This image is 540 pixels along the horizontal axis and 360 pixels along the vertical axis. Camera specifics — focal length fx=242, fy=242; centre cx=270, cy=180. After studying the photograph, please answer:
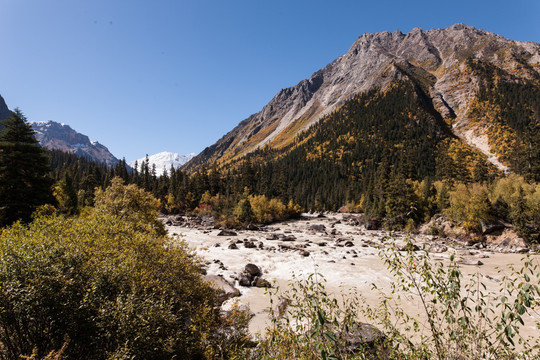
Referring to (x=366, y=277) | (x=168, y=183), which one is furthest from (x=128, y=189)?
(x=168, y=183)

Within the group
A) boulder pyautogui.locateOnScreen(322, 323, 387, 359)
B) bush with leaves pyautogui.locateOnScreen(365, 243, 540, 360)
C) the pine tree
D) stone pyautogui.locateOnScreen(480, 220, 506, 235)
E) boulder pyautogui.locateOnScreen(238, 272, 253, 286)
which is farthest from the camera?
stone pyautogui.locateOnScreen(480, 220, 506, 235)

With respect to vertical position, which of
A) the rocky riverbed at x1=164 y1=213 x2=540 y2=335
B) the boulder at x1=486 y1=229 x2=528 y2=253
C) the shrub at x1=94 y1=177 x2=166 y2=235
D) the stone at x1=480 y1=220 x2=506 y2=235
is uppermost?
the shrub at x1=94 y1=177 x2=166 y2=235

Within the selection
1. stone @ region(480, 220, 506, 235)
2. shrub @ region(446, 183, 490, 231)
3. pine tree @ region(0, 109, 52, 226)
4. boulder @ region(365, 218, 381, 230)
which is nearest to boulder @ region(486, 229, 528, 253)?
stone @ region(480, 220, 506, 235)

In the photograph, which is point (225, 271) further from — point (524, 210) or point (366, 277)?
point (524, 210)

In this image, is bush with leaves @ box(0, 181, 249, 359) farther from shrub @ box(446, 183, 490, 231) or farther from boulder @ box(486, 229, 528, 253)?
shrub @ box(446, 183, 490, 231)

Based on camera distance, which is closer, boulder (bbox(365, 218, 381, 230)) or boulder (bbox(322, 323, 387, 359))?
boulder (bbox(322, 323, 387, 359))

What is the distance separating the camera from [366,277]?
84.8 ft

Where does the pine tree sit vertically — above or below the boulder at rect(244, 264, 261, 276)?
above

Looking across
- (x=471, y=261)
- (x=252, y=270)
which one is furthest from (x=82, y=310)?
(x=471, y=261)

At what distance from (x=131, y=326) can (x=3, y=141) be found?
3169 cm

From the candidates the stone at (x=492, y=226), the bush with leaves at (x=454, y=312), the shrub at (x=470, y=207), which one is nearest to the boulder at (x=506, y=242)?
the stone at (x=492, y=226)

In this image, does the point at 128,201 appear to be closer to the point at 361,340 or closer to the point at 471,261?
the point at 361,340

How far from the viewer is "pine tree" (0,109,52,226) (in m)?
24.3

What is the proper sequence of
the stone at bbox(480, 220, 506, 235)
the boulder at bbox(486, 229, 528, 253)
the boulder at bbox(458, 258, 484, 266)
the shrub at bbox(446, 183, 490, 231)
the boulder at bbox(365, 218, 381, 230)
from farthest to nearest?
the boulder at bbox(365, 218, 381, 230) → the shrub at bbox(446, 183, 490, 231) → the stone at bbox(480, 220, 506, 235) → the boulder at bbox(486, 229, 528, 253) → the boulder at bbox(458, 258, 484, 266)
